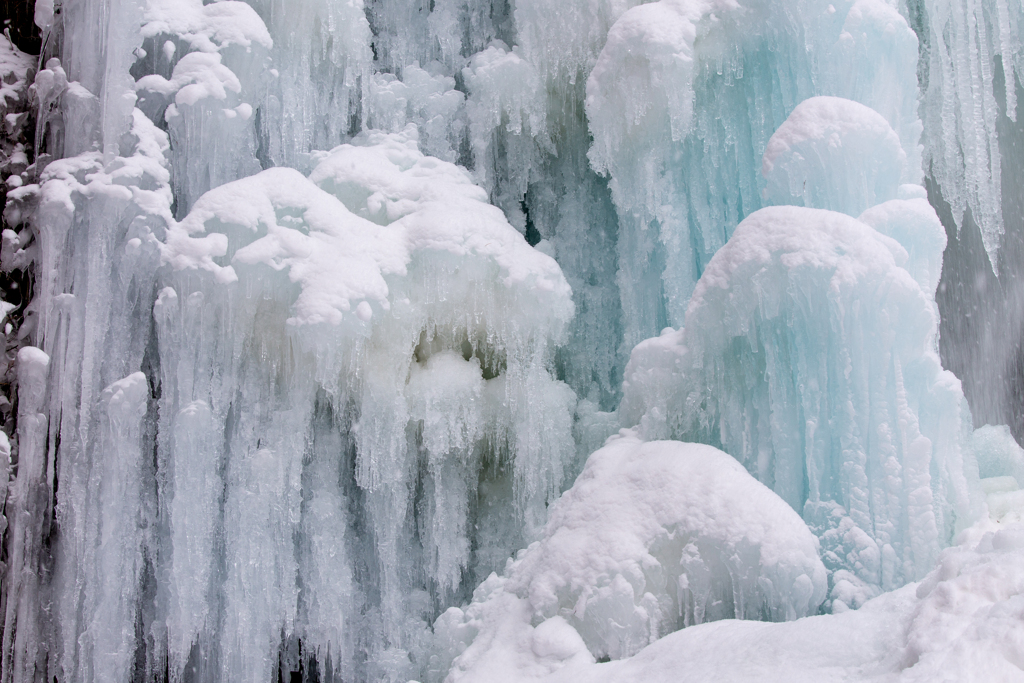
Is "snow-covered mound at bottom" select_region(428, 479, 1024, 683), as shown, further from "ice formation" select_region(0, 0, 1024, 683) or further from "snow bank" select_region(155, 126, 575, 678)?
"snow bank" select_region(155, 126, 575, 678)

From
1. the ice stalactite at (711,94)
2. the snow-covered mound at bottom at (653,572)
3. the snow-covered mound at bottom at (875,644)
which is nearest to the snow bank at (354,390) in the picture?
the ice stalactite at (711,94)

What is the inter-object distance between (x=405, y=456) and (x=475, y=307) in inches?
39.6

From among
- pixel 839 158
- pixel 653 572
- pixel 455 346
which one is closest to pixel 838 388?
pixel 653 572

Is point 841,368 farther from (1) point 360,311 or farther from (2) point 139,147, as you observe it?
(2) point 139,147

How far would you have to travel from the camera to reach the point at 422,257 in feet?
15.6

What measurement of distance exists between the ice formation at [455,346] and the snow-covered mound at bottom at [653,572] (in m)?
0.02

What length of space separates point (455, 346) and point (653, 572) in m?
1.95

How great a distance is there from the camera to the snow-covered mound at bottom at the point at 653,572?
136 inches

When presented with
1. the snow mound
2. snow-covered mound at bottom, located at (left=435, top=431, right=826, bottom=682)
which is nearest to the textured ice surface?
snow-covered mound at bottom, located at (left=435, top=431, right=826, bottom=682)

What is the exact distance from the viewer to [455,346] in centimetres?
493

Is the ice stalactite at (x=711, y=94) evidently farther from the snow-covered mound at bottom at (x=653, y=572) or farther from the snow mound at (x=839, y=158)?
the snow-covered mound at bottom at (x=653, y=572)

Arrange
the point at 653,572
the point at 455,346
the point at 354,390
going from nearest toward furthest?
the point at 653,572 → the point at 354,390 → the point at 455,346

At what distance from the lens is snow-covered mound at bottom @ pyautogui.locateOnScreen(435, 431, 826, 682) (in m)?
3.46

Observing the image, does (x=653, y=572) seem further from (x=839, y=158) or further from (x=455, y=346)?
(x=839, y=158)
